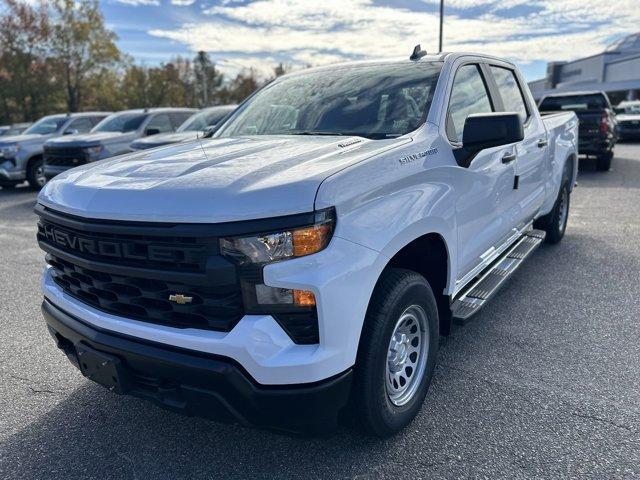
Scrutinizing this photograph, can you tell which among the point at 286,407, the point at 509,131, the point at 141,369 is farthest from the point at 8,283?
the point at 509,131

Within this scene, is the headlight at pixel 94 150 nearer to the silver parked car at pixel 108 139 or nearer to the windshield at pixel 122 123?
the silver parked car at pixel 108 139

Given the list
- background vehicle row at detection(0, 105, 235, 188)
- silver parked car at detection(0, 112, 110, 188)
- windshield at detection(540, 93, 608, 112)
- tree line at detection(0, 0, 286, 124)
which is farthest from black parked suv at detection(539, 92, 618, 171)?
tree line at detection(0, 0, 286, 124)

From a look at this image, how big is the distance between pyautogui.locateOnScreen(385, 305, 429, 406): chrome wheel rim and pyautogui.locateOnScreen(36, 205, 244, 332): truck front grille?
0.90 meters

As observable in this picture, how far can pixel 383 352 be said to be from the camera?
2234 mm

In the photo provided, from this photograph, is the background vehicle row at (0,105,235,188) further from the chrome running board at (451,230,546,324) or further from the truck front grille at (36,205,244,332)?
the truck front grille at (36,205,244,332)

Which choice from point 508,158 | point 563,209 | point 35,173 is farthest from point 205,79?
point 508,158

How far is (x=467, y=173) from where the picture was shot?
9.80 feet

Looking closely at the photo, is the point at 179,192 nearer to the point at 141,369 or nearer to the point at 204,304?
the point at 204,304

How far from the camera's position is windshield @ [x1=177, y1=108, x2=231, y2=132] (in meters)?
10.5

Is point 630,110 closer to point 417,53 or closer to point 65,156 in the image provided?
point 65,156

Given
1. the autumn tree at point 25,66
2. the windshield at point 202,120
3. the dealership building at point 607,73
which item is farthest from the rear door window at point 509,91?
the dealership building at point 607,73

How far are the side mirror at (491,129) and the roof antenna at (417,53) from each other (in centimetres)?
97

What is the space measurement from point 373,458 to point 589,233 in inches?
213

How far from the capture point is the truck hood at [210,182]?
1931 mm
